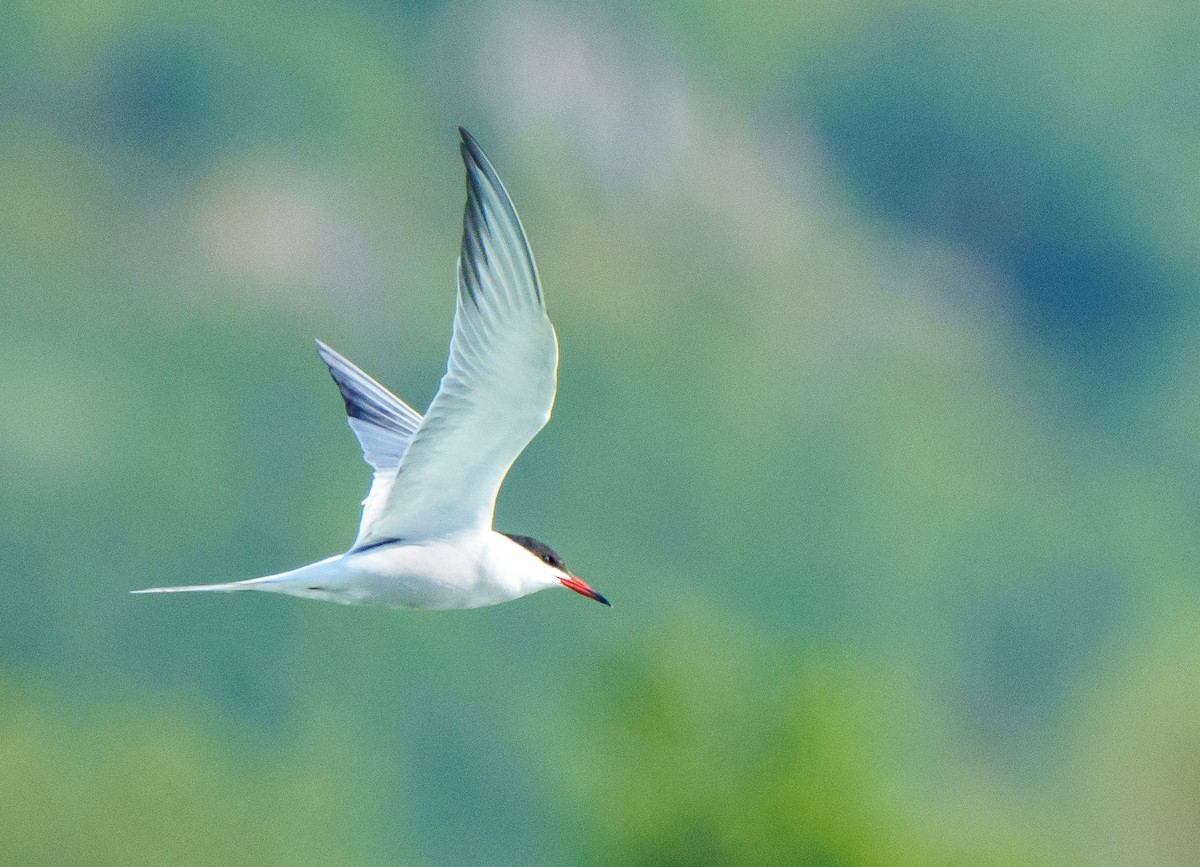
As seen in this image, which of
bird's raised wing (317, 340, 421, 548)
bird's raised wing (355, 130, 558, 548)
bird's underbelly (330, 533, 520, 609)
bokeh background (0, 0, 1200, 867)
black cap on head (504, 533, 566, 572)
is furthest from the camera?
bokeh background (0, 0, 1200, 867)

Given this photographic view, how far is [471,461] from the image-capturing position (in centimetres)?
580

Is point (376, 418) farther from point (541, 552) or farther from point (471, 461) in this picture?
point (471, 461)

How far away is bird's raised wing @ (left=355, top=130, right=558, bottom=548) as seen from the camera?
5.13 metres

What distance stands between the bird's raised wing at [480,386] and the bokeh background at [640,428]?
816 cm

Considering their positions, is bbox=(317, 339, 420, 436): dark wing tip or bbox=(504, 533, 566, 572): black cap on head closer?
bbox=(504, 533, 566, 572): black cap on head

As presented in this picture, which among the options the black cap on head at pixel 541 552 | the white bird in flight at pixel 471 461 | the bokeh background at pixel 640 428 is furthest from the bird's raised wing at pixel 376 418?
the bokeh background at pixel 640 428

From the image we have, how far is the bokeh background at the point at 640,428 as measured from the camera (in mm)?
25219

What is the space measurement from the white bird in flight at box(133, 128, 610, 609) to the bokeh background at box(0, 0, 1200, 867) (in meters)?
8.10

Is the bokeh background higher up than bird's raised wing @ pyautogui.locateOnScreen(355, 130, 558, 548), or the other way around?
bird's raised wing @ pyautogui.locateOnScreen(355, 130, 558, 548)

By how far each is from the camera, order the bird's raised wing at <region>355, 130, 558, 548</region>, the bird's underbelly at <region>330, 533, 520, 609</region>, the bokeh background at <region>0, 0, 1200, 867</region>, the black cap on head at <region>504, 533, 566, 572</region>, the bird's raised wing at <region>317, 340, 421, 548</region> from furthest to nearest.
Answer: the bokeh background at <region>0, 0, 1200, 867</region>
the bird's raised wing at <region>317, 340, 421, 548</region>
the black cap on head at <region>504, 533, 566, 572</region>
the bird's underbelly at <region>330, 533, 520, 609</region>
the bird's raised wing at <region>355, 130, 558, 548</region>

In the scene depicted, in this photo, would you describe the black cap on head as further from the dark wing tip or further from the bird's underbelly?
the dark wing tip

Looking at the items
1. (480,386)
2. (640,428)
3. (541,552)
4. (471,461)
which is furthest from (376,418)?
(640,428)

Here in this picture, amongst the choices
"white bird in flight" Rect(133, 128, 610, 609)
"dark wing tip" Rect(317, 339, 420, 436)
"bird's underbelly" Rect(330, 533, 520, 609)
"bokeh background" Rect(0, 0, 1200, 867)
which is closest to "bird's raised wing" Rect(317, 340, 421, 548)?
"dark wing tip" Rect(317, 339, 420, 436)

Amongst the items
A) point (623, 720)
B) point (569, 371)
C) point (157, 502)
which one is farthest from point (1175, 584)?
point (623, 720)
